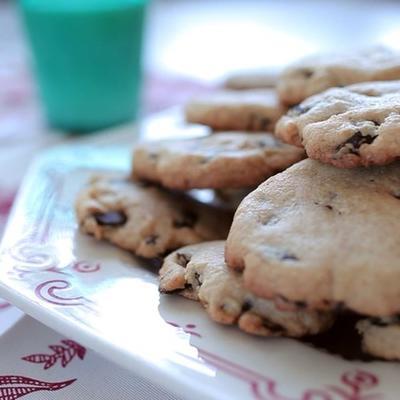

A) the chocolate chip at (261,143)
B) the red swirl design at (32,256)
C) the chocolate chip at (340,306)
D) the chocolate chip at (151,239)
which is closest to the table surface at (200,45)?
the red swirl design at (32,256)

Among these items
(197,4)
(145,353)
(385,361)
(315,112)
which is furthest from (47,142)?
(197,4)

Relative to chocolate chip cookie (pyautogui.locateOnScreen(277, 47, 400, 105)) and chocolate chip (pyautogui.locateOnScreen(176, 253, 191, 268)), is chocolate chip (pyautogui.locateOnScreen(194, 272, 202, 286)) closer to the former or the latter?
chocolate chip (pyautogui.locateOnScreen(176, 253, 191, 268))

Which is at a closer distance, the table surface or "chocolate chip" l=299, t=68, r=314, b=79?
"chocolate chip" l=299, t=68, r=314, b=79

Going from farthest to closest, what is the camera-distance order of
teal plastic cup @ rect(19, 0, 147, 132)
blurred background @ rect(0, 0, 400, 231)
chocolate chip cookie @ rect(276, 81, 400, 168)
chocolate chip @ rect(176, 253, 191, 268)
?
blurred background @ rect(0, 0, 400, 231) → teal plastic cup @ rect(19, 0, 147, 132) → chocolate chip @ rect(176, 253, 191, 268) → chocolate chip cookie @ rect(276, 81, 400, 168)

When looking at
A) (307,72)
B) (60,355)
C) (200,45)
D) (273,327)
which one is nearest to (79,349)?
(60,355)

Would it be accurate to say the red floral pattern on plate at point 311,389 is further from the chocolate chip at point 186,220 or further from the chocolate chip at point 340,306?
the chocolate chip at point 186,220

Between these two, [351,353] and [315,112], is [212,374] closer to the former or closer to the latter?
[351,353]

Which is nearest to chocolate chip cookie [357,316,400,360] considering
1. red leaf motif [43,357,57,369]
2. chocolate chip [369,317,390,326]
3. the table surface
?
chocolate chip [369,317,390,326]
